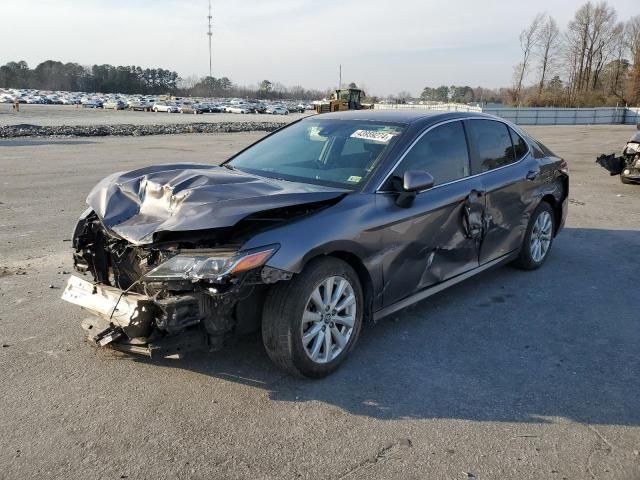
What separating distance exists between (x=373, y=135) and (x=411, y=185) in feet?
2.52

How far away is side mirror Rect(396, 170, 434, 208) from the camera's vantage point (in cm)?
400

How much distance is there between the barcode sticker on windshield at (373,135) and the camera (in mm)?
4457

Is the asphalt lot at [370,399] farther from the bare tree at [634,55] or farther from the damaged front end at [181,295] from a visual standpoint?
the bare tree at [634,55]

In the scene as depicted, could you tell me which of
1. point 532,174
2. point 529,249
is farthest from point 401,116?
point 529,249

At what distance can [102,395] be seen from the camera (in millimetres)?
3496

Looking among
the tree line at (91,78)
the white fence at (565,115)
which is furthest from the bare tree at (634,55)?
the tree line at (91,78)

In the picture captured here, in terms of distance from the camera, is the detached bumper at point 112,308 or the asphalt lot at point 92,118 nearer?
the detached bumper at point 112,308

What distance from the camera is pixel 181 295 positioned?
10.8ft

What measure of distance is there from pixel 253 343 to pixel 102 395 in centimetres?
112

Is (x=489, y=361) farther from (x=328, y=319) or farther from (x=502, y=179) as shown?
(x=502, y=179)

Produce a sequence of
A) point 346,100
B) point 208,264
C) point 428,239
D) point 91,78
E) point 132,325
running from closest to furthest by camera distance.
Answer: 1. point 208,264
2. point 132,325
3. point 428,239
4. point 346,100
5. point 91,78

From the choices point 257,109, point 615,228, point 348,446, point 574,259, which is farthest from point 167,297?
point 257,109

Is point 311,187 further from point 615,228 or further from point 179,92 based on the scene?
point 179,92

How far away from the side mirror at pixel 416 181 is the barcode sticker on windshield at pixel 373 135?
0.50 meters
